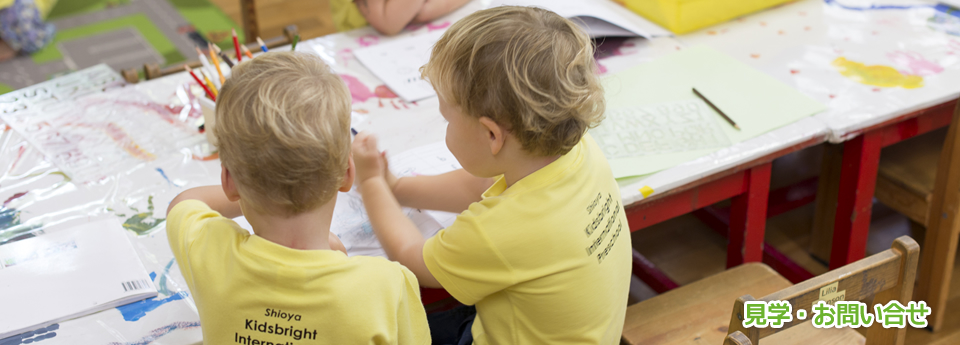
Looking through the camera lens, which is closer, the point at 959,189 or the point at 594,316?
the point at 594,316

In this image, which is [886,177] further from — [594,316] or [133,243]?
[133,243]

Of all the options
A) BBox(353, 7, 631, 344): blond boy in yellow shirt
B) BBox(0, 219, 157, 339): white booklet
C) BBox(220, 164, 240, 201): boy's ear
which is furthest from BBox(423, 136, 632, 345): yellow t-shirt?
BBox(0, 219, 157, 339): white booklet

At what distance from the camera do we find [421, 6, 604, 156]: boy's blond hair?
79cm

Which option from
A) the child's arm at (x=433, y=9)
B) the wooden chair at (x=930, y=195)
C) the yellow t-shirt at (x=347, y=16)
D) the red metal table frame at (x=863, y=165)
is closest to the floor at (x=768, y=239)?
the wooden chair at (x=930, y=195)

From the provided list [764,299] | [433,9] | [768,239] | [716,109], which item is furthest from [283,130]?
[768,239]

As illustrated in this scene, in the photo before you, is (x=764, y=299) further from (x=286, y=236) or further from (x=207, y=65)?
(x=207, y=65)

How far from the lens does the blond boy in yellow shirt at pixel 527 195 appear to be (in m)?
0.80

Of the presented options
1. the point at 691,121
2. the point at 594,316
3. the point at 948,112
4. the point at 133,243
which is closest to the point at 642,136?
the point at 691,121

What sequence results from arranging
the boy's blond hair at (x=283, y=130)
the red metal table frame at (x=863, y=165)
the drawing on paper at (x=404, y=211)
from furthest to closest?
1. the red metal table frame at (x=863, y=165)
2. the drawing on paper at (x=404, y=211)
3. the boy's blond hair at (x=283, y=130)

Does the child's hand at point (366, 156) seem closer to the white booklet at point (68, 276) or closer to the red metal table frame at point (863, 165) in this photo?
the white booklet at point (68, 276)

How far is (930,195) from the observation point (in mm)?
1517

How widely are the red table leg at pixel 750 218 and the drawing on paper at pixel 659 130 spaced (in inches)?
3.8

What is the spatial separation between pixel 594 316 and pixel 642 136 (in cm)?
41

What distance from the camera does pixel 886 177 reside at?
1.60 meters
